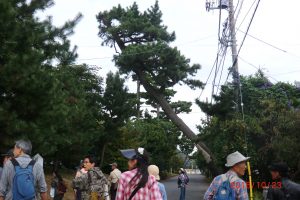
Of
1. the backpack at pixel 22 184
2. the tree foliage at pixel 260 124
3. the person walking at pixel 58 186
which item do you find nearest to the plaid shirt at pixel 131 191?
the backpack at pixel 22 184

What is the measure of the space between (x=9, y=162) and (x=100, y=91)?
2148cm

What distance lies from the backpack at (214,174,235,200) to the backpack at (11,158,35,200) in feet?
6.93

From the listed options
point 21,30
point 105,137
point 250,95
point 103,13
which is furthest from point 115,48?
point 21,30

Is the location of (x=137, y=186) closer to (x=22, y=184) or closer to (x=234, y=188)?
(x=234, y=188)

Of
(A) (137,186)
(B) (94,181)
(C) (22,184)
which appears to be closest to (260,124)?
(B) (94,181)

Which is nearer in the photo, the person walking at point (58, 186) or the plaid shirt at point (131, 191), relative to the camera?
the plaid shirt at point (131, 191)

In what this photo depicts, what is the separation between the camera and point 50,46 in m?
10.9

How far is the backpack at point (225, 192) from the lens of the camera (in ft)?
16.0

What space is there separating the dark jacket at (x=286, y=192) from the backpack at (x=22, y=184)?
8.99ft

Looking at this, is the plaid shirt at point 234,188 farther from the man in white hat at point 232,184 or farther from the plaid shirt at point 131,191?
the plaid shirt at point 131,191

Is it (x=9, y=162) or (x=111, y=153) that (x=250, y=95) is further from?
(x=9, y=162)

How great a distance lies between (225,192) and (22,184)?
2.29 metres

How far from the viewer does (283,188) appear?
5.02m

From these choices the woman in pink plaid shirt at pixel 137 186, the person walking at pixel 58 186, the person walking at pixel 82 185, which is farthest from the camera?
the person walking at pixel 58 186
